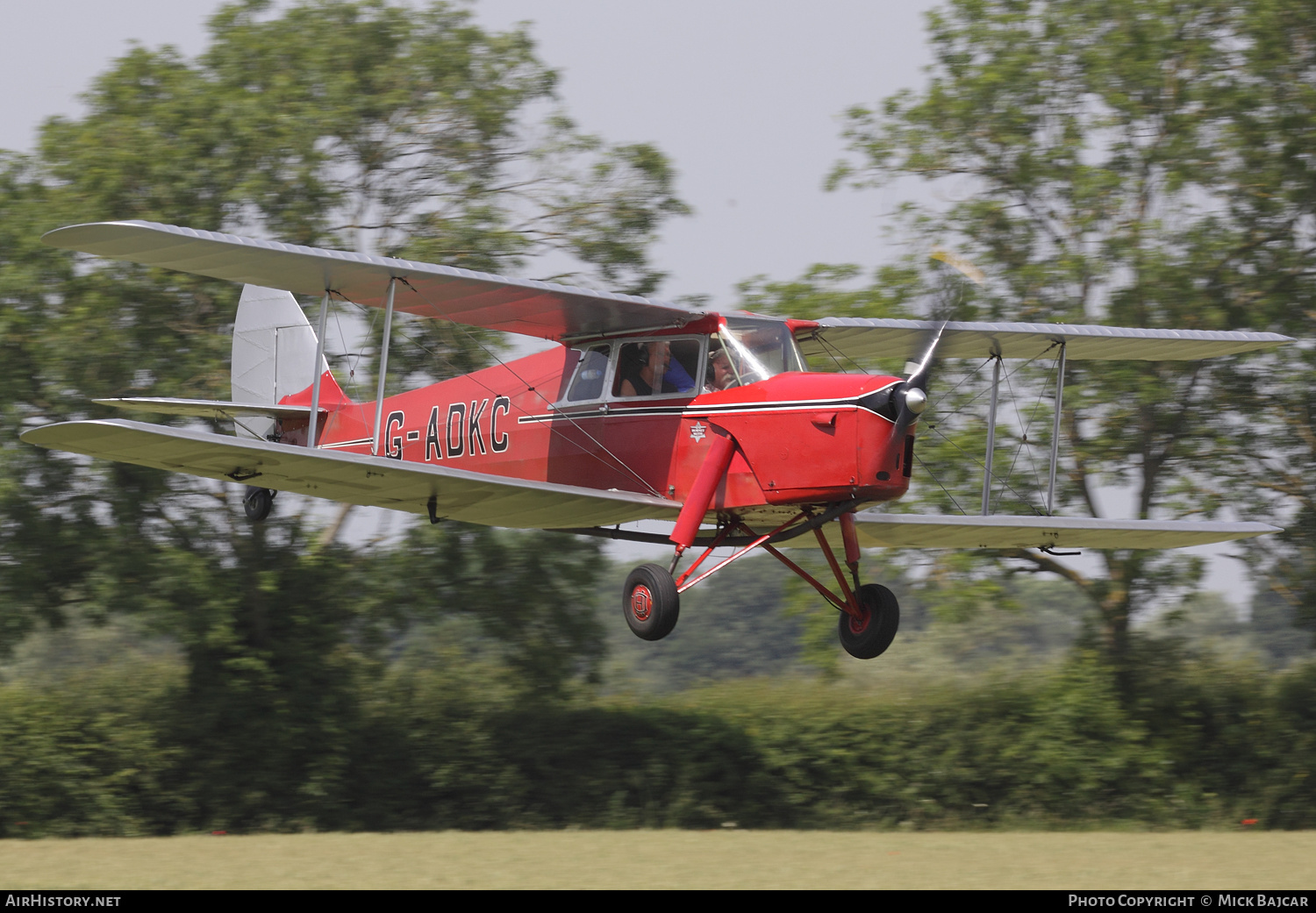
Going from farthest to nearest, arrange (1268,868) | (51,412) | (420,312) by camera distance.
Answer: (51,412) → (420,312) → (1268,868)

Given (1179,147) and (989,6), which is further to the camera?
(989,6)

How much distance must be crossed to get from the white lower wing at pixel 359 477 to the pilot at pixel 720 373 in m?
1.03

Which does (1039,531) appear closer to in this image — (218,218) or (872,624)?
(872,624)

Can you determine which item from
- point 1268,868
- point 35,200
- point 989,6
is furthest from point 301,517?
point 1268,868

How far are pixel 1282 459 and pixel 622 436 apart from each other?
15.0 meters

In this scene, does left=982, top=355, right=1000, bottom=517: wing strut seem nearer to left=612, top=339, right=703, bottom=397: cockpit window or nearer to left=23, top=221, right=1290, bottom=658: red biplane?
left=23, top=221, right=1290, bottom=658: red biplane

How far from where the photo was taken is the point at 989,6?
23609 millimetres

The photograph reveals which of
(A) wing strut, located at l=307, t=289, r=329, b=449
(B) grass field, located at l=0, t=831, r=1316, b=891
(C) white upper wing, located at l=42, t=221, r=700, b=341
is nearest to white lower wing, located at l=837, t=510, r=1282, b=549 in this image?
(B) grass field, located at l=0, t=831, r=1316, b=891

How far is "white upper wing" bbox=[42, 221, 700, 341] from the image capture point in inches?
401

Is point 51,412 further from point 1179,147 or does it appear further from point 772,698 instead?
point 1179,147

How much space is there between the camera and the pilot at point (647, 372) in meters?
11.5

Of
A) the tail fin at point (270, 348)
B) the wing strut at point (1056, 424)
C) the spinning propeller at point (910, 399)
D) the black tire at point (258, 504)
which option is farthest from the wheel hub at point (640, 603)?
the tail fin at point (270, 348)

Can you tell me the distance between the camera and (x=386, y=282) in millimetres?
11352

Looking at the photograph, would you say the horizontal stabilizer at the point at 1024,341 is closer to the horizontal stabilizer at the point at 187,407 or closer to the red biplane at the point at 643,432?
the red biplane at the point at 643,432
